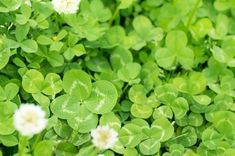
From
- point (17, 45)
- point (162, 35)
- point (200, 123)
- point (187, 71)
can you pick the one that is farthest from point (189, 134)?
point (17, 45)

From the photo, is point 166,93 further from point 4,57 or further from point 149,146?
point 4,57

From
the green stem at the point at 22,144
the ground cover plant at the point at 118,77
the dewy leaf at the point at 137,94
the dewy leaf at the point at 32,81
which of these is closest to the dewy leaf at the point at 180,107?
the ground cover plant at the point at 118,77

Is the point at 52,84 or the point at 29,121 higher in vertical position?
the point at 29,121

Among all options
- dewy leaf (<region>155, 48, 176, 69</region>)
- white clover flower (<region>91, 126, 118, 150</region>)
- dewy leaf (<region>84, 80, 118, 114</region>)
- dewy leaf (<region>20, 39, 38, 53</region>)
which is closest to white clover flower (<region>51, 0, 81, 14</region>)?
dewy leaf (<region>20, 39, 38, 53</region>)

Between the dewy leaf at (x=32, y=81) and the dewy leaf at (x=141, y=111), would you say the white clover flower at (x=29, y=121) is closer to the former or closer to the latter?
the dewy leaf at (x=32, y=81)

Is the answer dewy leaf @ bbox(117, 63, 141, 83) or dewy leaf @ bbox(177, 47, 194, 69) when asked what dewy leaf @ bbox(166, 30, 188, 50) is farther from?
dewy leaf @ bbox(117, 63, 141, 83)

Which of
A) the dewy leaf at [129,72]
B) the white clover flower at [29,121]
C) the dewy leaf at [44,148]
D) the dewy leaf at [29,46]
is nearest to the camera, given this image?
the white clover flower at [29,121]

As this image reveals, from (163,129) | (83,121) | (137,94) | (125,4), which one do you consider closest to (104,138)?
(83,121)
